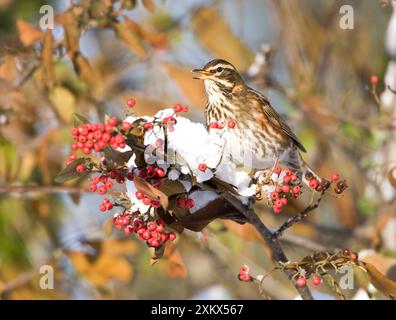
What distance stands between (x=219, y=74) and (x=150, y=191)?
217cm

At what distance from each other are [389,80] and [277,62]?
188 centimetres

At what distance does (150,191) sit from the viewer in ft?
8.82

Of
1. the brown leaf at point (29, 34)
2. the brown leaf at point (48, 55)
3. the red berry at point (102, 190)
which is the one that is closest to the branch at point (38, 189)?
the brown leaf at point (48, 55)

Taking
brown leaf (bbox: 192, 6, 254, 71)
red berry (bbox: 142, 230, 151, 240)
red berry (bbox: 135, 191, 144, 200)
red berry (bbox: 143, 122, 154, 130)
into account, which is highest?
brown leaf (bbox: 192, 6, 254, 71)

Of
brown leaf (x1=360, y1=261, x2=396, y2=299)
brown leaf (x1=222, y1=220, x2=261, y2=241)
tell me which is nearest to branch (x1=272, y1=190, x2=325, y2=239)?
A: brown leaf (x1=360, y1=261, x2=396, y2=299)

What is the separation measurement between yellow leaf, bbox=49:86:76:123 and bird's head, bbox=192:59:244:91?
2.77 ft

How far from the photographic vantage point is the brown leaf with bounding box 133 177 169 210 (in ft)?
8.79

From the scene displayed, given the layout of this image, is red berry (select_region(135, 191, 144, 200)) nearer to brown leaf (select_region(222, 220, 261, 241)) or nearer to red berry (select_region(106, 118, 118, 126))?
red berry (select_region(106, 118, 118, 126))

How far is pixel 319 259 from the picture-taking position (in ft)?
9.82

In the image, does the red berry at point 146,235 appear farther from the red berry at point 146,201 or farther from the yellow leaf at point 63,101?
the yellow leaf at point 63,101

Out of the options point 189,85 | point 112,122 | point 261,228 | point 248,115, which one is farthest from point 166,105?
point 112,122

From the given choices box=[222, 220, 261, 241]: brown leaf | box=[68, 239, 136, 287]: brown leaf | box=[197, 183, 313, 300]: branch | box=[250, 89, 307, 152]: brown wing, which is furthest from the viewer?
box=[68, 239, 136, 287]: brown leaf

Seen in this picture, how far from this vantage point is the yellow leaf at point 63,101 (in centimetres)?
496

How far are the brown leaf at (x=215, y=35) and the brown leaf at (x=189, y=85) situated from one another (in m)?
0.24
